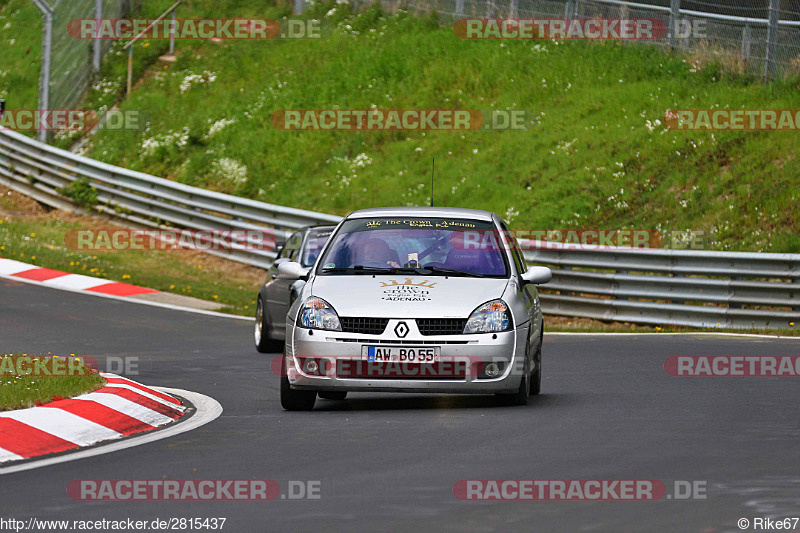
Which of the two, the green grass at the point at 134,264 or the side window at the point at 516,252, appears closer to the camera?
the side window at the point at 516,252

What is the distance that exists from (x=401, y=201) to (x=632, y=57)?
602 cm

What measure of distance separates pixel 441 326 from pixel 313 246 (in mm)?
6634

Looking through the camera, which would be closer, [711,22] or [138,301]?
[138,301]

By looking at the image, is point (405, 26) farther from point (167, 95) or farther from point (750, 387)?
point (750, 387)

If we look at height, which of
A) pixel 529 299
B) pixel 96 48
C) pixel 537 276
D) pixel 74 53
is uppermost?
pixel 96 48

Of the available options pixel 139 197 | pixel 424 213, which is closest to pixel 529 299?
pixel 424 213

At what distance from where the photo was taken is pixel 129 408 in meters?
10.1

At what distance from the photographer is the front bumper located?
34.1 ft

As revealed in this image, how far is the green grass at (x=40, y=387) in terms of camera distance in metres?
9.79

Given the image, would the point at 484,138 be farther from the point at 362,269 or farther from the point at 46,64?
the point at 362,269

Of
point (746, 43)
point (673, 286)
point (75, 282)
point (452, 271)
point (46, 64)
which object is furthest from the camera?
point (46, 64)

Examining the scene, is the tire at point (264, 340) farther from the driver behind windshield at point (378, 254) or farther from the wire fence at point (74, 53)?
the wire fence at point (74, 53)

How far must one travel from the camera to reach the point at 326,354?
10.5 m

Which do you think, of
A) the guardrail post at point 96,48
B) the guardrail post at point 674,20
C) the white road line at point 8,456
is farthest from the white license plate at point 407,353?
the guardrail post at point 96,48
